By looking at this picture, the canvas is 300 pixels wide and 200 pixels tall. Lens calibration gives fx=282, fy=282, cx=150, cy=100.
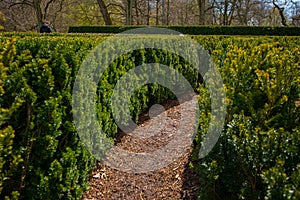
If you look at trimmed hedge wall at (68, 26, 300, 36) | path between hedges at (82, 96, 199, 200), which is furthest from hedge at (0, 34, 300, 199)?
trimmed hedge wall at (68, 26, 300, 36)

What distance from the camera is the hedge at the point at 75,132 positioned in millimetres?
1883

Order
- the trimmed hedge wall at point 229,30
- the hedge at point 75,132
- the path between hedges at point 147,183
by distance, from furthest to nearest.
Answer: the trimmed hedge wall at point 229,30 < the path between hedges at point 147,183 < the hedge at point 75,132

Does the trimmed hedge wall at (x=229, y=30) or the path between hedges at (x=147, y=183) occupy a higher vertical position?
the trimmed hedge wall at (x=229, y=30)

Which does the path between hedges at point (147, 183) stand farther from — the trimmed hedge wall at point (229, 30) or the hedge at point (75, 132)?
the trimmed hedge wall at point (229, 30)

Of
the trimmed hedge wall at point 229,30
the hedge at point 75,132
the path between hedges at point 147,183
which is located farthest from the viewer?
the trimmed hedge wall at point 229,30

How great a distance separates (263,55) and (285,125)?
1267mm

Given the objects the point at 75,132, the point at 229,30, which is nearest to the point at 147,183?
the point at 75,132

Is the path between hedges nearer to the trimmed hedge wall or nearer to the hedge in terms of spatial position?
the hedge

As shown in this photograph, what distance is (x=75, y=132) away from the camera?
120 inches

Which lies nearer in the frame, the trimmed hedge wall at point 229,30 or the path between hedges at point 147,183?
the path between hedges at point 147,183

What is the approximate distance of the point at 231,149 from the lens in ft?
7.14

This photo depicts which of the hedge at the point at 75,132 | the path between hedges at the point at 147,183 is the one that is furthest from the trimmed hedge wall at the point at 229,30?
the hedge at the point at 75,132

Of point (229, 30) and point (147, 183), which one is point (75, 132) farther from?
point (229, 30)

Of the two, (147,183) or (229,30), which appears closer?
(147,183)
